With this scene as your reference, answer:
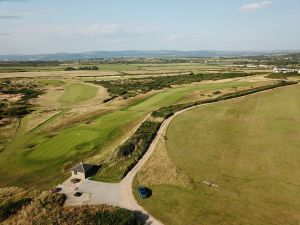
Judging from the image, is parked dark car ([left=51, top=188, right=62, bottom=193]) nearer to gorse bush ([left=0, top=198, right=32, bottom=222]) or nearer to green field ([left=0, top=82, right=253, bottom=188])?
green field ([left=0, top=82, right=253, bottom=188])

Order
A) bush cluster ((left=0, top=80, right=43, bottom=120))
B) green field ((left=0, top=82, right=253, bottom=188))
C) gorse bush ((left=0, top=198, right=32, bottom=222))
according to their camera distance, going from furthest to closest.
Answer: bush cluster ((left=0, top=80, right=43, bottom=120)), green field ((left=0, top=82, right=253, bottom=188)), gorse bush ((left=0, top=198, right=32, bottom=222))

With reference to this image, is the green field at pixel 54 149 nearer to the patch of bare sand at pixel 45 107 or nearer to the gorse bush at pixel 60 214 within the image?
the gorse bush at pixel 60 214

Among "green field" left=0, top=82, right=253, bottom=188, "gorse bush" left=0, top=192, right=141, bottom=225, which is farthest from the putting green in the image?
"gorse bush" left=0, top=192, right=141, bottom=225

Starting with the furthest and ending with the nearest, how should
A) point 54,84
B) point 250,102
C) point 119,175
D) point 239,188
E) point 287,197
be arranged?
point 54,84 < point 250,102 < point 119,175 < point 239,188 < point 287,197

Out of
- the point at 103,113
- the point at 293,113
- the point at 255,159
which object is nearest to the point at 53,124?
the point at 103,113

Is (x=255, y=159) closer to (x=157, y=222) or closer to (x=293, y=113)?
(x=157, y=222)
